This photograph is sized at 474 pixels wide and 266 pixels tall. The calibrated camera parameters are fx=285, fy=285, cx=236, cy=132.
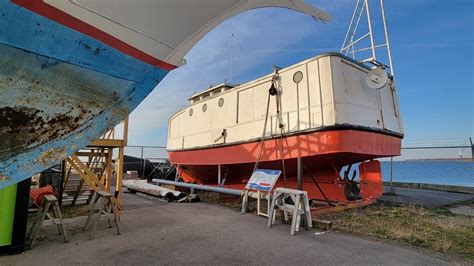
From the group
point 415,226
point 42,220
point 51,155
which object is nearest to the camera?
point 51,155

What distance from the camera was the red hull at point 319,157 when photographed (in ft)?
25.2

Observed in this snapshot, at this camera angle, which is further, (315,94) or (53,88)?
(315,94)

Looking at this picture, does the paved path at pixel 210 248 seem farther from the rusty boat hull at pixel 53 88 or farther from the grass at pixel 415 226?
the rusty boat hull at pixel 53 88

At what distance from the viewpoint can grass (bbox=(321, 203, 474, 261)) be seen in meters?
4.87

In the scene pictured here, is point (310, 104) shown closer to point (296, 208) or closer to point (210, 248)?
point (296, 208)

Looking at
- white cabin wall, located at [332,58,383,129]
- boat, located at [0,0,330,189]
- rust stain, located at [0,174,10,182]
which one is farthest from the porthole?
rust stain, located at [0,174,10,182]

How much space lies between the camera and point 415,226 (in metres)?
6.14

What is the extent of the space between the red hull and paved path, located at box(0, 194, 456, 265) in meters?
2.54

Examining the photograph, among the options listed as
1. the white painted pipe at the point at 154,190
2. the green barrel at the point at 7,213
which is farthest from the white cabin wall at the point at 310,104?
the green barrel at the point at 7,213

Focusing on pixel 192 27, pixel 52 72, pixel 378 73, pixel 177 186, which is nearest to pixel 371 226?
pixel 378 73

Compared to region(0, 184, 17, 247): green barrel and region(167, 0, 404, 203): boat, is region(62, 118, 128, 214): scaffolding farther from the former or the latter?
region(167, 0, 404, 203): boat

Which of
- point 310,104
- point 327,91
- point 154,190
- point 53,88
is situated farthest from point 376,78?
point 154,190

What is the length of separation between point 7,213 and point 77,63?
12.8 ft

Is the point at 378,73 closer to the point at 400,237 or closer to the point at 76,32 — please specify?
the point at 400,237
